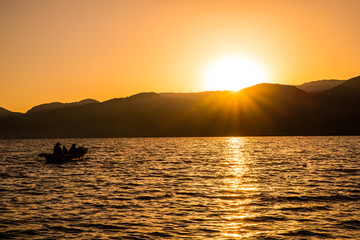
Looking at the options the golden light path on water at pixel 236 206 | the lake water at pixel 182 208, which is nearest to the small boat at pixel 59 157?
the lake water at pixel 182 208

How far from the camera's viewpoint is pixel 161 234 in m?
19.6

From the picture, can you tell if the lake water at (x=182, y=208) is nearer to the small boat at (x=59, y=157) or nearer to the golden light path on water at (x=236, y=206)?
the golden light path on water at (x=236, y=206)

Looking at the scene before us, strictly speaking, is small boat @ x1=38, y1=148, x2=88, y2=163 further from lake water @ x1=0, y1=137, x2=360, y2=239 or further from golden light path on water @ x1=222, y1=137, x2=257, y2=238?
golden light path on water @ x1=222, y1=137, x2=257, y2=238

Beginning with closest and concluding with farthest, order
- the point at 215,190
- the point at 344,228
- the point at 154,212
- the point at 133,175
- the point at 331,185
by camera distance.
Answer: the point at 344,228 → the point at 154,212 → the point at 215,190 → the point at 331,185 → the point at 133,175

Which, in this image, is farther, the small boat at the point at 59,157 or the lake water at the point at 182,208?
the small boat at the point at 59,157

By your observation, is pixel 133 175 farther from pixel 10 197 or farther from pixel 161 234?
pixel 161 234

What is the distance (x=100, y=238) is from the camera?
1916 cm

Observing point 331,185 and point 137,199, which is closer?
point 137,199

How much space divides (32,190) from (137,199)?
36.0ft

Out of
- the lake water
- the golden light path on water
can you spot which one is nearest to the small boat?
the lake water

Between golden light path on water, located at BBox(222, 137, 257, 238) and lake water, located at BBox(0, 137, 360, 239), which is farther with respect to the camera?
lake water, located at BBox(0, 137, 360, 239)

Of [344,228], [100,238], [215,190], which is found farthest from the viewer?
[215,190]

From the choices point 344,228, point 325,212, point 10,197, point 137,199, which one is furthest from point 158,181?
point 344,228

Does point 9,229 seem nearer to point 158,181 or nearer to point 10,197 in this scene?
point 10,197
